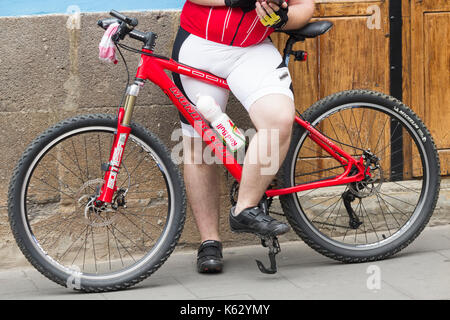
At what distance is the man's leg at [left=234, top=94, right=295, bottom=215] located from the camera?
4262mm

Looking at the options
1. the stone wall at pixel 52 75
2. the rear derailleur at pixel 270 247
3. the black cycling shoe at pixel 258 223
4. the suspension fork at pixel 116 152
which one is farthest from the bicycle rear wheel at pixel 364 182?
the stone wall at pixel 52 75

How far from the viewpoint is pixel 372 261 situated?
466cm

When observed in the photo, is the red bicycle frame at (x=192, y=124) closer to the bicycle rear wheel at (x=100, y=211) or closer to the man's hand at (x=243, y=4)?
the bicycle rear wheel at (x=100, y=211)

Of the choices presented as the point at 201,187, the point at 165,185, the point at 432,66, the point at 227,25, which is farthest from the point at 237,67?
the point at 432,66

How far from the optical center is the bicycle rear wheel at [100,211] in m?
4.25

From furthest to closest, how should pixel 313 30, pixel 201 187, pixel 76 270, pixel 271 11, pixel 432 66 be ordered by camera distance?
pixel 432 66, pixel 201 187, pixel 313 30, pixel 76 270, pixel 271 11

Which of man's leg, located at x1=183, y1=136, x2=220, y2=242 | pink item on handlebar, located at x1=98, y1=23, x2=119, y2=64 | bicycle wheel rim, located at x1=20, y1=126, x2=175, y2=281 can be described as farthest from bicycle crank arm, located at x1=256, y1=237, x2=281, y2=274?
pink item on handlebar, located at x1=98, y1=23, x2=119, y2=64

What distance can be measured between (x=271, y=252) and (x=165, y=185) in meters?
0.81

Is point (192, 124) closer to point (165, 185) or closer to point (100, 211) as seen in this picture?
point (165, 185)

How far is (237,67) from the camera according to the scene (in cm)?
437

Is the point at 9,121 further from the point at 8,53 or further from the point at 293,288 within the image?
the point at 293,288

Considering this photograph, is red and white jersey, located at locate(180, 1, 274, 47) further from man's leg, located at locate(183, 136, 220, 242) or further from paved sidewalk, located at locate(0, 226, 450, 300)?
paved sidewalk, located at locate(0, 226, 450, 300)

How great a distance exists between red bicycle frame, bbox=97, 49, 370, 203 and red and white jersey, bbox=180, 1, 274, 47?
211 millimetres
